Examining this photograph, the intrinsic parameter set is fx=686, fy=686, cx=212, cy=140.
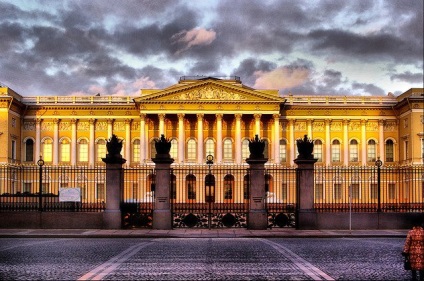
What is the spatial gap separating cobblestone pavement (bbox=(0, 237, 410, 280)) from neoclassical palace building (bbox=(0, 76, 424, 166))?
55450mm

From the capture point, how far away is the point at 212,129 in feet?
275

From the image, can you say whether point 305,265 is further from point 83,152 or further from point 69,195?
point 83,152

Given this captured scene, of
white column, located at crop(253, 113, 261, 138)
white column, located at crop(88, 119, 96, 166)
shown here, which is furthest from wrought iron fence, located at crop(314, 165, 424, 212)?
white column, located at crop(88, 119, 96, 166)

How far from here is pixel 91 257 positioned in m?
19.6

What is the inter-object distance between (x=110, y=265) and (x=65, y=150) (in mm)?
70002

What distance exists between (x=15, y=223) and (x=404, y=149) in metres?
60.7

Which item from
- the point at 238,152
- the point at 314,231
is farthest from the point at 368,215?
the point at 238,152

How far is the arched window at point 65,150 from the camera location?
85562 mm

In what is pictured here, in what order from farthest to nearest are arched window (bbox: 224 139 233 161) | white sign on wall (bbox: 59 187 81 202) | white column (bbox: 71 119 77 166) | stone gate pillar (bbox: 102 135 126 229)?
white column (bbox: 71 119 77 166) → arched window (bbox: 224 139 233 161) → white sign on wall (bbox: 59 187 81 202) → stone gate pillar (bbox: 102 135 126 229)

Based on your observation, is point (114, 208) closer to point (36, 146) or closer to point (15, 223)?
point (15, 223)

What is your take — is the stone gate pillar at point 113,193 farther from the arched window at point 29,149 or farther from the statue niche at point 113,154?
the arched window at point 29,149

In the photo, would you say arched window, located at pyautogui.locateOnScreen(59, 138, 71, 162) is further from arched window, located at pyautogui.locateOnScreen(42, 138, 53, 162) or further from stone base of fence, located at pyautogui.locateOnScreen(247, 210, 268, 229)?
stone base of fence, located at pyautogui.locateOnScreen(247, 210, 268, 229)

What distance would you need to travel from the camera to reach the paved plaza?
15.8m

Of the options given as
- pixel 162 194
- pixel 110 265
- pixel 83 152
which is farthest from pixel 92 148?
pixel 110 265
